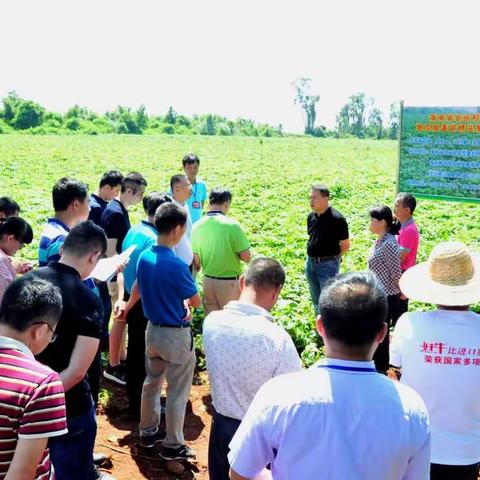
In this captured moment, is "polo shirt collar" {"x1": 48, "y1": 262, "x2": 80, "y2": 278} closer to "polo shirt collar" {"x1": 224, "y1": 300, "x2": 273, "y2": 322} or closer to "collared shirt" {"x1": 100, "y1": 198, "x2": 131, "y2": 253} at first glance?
"polo shirt collar" {"x1": 224, "y1": 300, "x2": 273, "y2": 322}

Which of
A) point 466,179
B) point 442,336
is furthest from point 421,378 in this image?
point 466,179

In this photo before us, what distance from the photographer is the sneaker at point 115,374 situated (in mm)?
5523

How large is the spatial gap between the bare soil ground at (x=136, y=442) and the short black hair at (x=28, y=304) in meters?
2.38

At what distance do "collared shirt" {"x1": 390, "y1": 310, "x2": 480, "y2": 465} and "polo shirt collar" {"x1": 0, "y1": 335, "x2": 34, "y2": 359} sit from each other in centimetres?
167

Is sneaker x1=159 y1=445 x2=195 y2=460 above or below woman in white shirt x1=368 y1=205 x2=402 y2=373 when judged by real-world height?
below

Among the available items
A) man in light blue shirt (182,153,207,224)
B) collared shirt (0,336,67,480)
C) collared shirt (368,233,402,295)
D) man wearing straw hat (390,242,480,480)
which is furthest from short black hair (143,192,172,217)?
collared shirt (0,336,67,480)

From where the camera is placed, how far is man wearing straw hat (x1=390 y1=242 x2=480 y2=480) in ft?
8.08

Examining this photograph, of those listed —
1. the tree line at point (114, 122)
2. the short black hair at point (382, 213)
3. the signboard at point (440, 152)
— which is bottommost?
the short black hair at point (382, 213)

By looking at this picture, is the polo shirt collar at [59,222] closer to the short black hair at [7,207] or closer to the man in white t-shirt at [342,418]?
the short black hair at [7,207]

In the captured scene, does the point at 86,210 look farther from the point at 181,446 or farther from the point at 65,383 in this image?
the point at 181,446

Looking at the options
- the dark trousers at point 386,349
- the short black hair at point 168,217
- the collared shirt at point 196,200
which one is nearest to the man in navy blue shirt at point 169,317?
the short black hair at point 168,217

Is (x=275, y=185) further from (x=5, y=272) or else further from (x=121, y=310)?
(x=5, y=272)

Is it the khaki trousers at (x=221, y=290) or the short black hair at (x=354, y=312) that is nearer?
the short black hair at (x=354, y=312)

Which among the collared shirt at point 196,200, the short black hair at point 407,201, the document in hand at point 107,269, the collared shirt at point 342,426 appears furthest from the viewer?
the collared shirt at point 196,200
